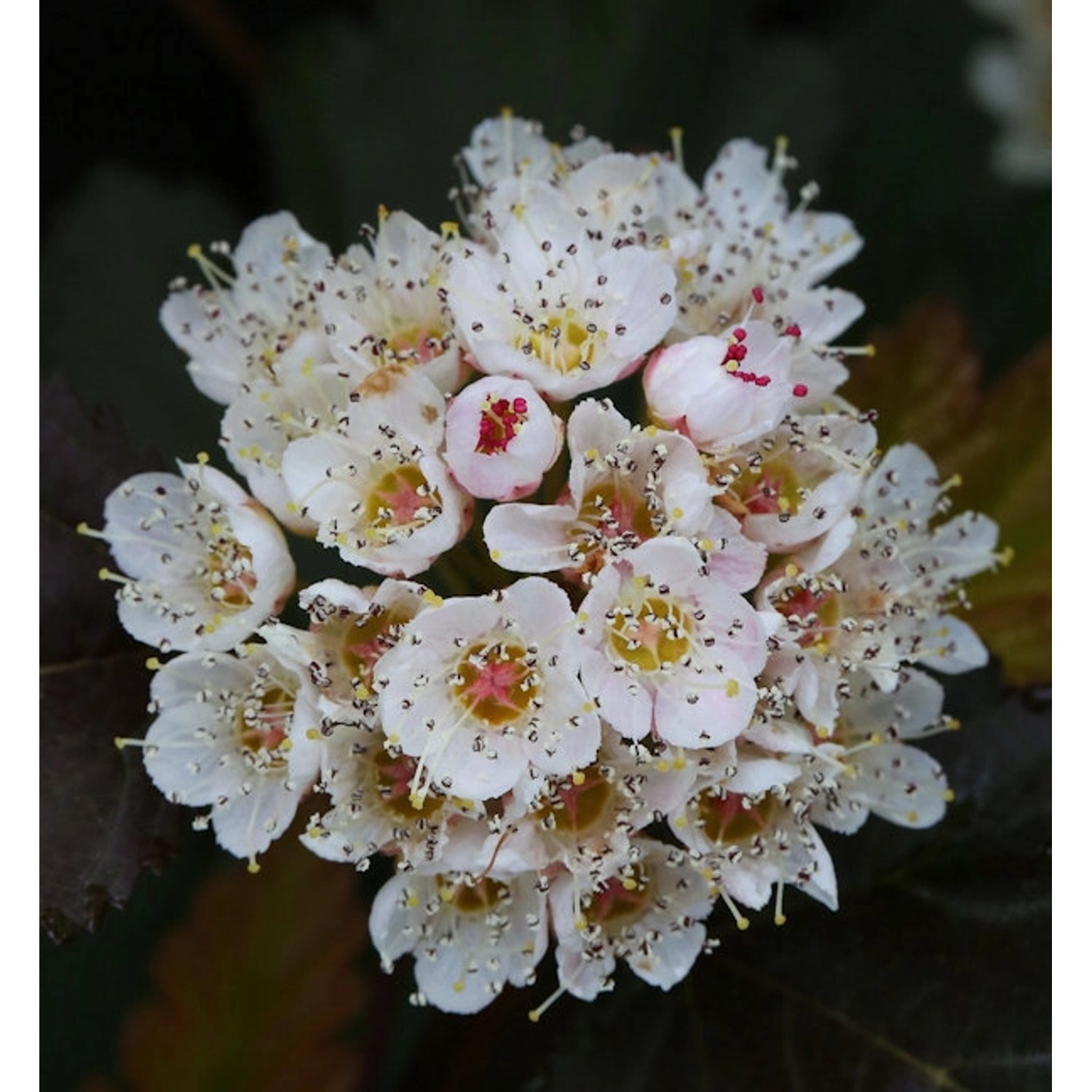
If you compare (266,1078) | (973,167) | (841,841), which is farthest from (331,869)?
(973,167)

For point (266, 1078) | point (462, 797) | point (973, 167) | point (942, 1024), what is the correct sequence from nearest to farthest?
point (462, 797)
point (942, 1024)
point (266, 1078)
point (973, 167)

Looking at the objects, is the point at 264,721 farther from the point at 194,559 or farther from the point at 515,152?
the point at 515,152

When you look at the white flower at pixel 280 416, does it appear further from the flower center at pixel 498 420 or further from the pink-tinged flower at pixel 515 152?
the pink-tinged flower at pixel 515 152

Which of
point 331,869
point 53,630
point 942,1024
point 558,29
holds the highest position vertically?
point 558,29

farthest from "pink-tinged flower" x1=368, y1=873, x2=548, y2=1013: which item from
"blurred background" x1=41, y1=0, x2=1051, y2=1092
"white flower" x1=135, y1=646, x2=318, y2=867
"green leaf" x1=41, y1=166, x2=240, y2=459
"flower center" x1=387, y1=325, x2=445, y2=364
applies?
"green leaf" x1=41, y1=166, x2=240, y2=459

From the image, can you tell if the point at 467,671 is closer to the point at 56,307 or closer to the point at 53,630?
the point at 53,630

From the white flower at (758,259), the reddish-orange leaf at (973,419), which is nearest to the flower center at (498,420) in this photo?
the white flower at (758,259)

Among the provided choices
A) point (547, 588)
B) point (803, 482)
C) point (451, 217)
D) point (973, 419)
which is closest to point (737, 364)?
point (803, 482)
